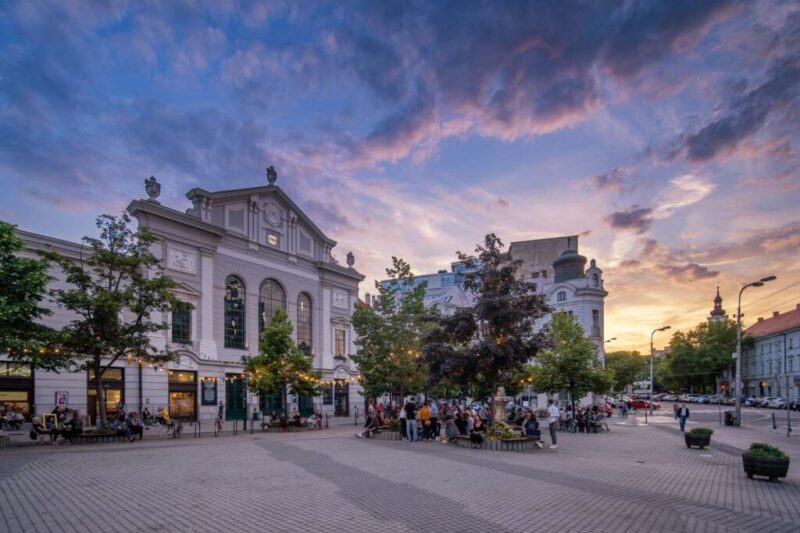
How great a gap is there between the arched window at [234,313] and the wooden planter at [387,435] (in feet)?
63.6

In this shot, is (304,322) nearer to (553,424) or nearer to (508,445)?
(508,445)

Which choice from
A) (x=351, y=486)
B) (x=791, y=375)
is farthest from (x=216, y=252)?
(x=791, y=375)

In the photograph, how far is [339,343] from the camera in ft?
172

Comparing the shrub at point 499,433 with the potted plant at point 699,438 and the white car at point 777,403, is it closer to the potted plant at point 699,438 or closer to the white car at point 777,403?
the potted plant at point 699,438

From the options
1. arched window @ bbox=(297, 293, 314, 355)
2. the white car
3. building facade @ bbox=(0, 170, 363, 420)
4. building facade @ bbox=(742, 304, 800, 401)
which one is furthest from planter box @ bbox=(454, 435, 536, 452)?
building facade @ bbox=(742, 304, 800, 401)

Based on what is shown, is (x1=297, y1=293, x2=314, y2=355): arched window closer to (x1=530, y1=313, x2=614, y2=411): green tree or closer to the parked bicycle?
the parked bicycle

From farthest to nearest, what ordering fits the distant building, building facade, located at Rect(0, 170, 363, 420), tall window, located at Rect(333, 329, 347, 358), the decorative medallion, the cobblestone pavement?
the distant building
tall window, located at Rect(333, 329, 347, 358)
the decorative medallion
building facade, located at Rect(0, 170, 363, 420)
the cobblestone pavement

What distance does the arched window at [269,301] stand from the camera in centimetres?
4385

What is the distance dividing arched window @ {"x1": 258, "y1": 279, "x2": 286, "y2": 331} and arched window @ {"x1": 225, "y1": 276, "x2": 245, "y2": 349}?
1794 millimetres

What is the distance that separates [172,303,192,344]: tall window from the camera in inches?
1434

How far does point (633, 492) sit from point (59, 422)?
25.0 meters

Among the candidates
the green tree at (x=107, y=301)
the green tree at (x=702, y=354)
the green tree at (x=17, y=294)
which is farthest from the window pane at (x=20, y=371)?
the green tree at (x=702, y=354)

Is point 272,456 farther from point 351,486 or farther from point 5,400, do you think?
point 5,400

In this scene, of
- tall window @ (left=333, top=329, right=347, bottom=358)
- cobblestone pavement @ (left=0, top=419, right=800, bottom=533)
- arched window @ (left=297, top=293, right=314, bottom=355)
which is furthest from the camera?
tall window @ (left=333, top=329, right=347, bottom=358)
